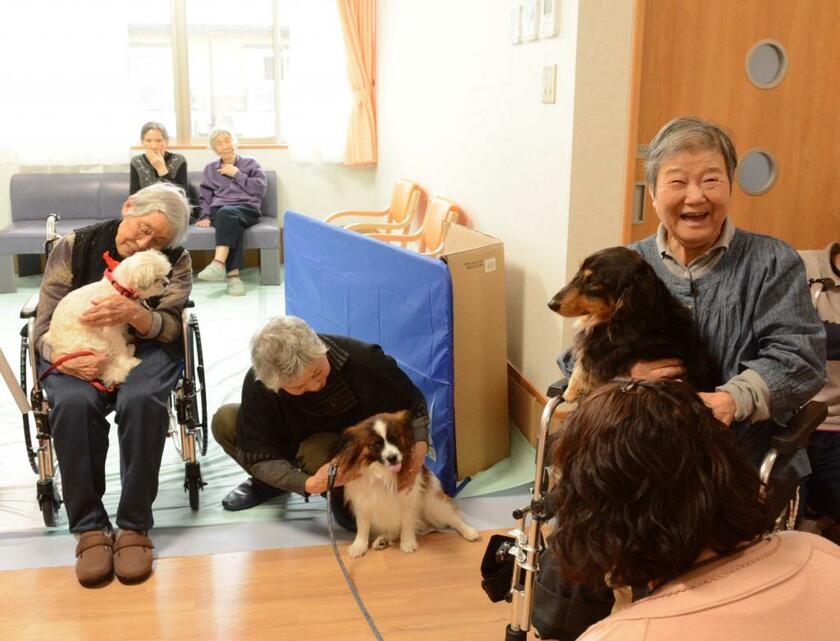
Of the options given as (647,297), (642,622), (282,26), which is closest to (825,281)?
(647,297)

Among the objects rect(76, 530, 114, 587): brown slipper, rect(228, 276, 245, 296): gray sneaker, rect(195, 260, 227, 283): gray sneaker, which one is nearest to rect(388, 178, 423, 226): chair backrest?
rect(228, 276, 245, 296): gray sneaker

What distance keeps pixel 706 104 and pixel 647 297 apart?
4.60ft

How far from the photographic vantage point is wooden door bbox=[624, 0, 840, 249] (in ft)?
9.06

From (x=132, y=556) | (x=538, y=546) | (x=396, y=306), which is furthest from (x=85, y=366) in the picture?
(x=538, y=546)

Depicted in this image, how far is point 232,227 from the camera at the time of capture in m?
5.87

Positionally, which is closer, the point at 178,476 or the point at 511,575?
the point at 511,575

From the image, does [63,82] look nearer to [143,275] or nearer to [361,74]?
[361,74]

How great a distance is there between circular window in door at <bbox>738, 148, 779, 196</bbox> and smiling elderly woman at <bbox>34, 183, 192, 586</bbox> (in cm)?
194

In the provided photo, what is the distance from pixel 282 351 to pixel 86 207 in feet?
14.9

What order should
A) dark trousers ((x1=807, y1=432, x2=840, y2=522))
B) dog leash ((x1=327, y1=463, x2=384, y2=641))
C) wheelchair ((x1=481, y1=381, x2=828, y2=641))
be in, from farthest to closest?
dog leash ((x1=327, y1=463, x2=384, y2=641)) < dark trousers ((x1=807, y1=432, x2=840, y2=522)) < wheelchair ((x1=481, y1=381, x2=828, y2=641))

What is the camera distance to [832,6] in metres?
2.84

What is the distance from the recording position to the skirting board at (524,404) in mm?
3205

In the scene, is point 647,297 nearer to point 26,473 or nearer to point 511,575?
point 511,575

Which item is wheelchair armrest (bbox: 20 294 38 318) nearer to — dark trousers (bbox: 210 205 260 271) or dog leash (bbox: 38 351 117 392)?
dog leash (bbox: 38 351 117 392)
